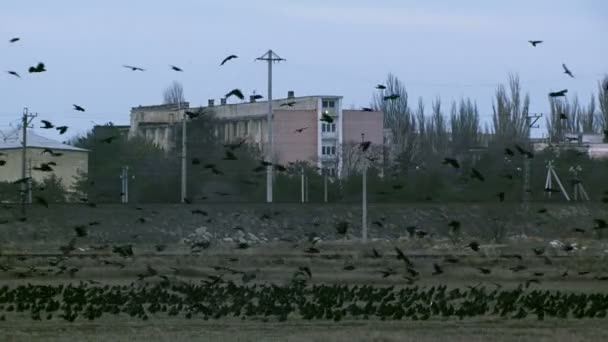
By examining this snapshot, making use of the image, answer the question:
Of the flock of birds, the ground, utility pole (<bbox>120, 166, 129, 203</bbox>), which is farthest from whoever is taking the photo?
utility pole (<bbox>120, 166, 129, 203</bbox>)

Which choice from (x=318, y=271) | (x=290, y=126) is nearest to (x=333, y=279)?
(x=318, y=271)

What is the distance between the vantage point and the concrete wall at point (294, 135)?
9750cm

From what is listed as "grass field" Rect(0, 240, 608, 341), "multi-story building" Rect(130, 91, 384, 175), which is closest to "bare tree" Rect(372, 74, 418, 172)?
"multi-story building" Rect(130, 91, 384, 175)

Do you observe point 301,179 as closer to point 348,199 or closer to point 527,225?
point 348,199

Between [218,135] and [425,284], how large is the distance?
182 feet

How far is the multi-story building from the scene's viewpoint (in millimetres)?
93875

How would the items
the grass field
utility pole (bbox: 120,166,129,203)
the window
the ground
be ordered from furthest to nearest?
the window
utility pole (bbox: 120,166,129,203)
the ground
the grass field

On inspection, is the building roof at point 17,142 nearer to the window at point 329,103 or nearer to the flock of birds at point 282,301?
the window at point 329,103

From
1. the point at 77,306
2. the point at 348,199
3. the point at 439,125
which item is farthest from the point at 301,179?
the point at 77,306

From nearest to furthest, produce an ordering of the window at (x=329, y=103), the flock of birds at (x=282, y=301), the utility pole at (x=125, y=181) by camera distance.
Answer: the flock of birds at (x=282, y=301), the utility pole at (x=125, y=181), the window at (x=329, y=103)

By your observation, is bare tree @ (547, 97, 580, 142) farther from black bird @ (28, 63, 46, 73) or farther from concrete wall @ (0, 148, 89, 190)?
black bird @ (28, 63, 46, 73)

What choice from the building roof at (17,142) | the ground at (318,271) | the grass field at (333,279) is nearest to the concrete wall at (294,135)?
the building roof at (17,142)

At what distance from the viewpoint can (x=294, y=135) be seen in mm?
103938

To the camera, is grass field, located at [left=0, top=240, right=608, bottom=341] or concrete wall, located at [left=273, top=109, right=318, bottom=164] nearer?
grass field, located at [left=0, top=240, right=608, bottom=341]
